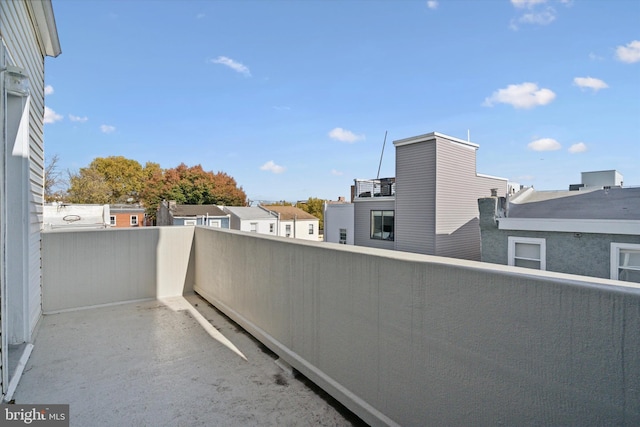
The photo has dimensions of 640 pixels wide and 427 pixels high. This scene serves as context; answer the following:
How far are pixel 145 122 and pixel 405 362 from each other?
2222 cm

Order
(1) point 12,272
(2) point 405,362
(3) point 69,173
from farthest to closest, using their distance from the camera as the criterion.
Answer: (3) point 69,173, (1) point 12,272, (2) point 405,362

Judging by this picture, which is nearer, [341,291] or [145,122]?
[341,291]

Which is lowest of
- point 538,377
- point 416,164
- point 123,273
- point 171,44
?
point 123,273

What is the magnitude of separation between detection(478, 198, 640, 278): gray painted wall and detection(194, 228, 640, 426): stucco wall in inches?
266

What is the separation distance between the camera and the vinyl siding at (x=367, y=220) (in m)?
12.3

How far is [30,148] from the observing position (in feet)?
11.9

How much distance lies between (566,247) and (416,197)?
4788mm

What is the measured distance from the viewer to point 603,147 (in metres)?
11.2

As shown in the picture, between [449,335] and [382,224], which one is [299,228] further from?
[449,335]

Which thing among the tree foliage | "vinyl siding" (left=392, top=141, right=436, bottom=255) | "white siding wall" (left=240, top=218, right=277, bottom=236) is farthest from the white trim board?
the tree foliage

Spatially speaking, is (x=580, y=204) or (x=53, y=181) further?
(x=53, y=181)

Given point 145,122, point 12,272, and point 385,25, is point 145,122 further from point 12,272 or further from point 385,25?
point 12,272

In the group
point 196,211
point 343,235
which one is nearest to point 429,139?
point 343,235

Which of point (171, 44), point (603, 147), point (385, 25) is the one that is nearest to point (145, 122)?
point (171, 44)
